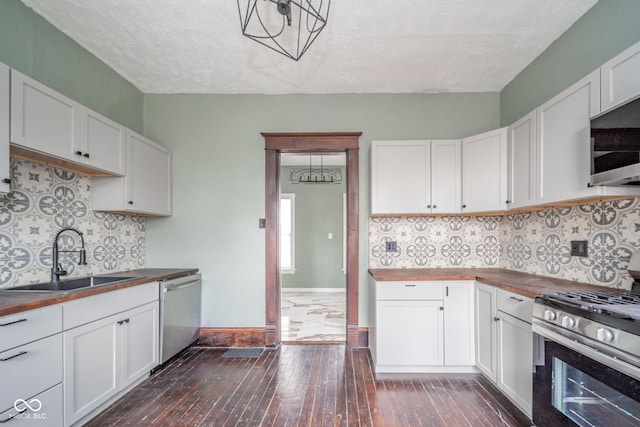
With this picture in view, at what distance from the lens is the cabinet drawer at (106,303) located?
5.90 feet

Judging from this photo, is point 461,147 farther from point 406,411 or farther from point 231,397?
point 231,397

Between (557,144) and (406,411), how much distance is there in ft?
6.68

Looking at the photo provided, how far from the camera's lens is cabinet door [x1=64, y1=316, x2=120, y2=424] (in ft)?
5.82

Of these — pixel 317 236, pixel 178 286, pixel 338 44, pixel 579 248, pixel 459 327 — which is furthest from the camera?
pixel 317 236

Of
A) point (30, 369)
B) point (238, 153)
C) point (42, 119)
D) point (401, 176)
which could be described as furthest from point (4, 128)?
point (401, 176)


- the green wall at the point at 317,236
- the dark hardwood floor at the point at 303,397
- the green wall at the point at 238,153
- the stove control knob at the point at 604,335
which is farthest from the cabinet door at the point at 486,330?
the green wall at the point at 317,236

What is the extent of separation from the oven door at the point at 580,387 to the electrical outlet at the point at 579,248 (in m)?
0.84

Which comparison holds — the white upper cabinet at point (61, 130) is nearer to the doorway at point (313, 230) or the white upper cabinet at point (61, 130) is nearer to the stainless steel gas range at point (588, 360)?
the stainless steel gas range at point (588, 360)

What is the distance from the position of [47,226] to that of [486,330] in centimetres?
338

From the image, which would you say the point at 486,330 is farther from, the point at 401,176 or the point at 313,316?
the point at 313,316

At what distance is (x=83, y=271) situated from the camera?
2518mm

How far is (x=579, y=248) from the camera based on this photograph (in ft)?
7.07

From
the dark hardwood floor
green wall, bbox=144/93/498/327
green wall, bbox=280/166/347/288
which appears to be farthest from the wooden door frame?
green wall, bbox=280/166/347/288

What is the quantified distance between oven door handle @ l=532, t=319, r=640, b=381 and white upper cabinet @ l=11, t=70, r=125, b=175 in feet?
10.1
